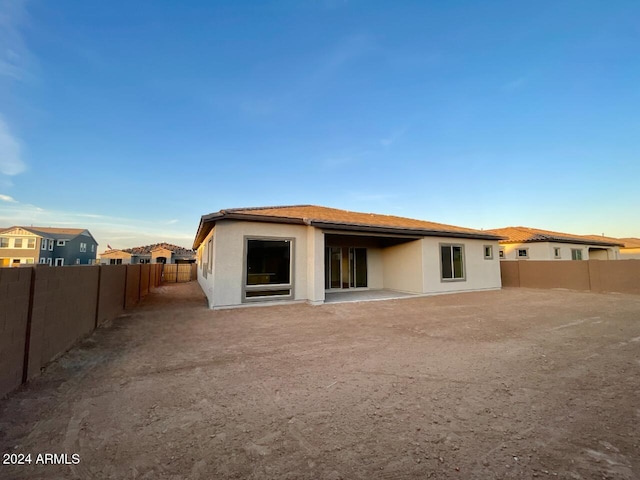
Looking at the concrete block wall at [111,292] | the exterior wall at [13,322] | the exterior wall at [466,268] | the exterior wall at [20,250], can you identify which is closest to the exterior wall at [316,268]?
the exterior wall at [466,268]

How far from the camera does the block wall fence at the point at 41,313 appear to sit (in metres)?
3.10

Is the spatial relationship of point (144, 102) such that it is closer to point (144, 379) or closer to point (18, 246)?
point (144, 379)

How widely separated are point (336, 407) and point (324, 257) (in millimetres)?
8167

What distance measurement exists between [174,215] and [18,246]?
28904 mm

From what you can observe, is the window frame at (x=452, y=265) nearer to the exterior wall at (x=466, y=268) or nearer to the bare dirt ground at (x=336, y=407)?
the exterior wall at (x=466, y=268)

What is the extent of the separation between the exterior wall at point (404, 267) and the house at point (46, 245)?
36.6 meters

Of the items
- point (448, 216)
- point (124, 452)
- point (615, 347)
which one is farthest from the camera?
point (448, 216)

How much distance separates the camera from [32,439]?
2.28m

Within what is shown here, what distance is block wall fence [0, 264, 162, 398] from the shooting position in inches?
122

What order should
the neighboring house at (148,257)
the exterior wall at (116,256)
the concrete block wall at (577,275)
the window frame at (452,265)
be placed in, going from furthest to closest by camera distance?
the exterior wall at (116,256) → the neighboring house at (148,257) → the concrete block wall at (577,275) → the window frame at (452,265)

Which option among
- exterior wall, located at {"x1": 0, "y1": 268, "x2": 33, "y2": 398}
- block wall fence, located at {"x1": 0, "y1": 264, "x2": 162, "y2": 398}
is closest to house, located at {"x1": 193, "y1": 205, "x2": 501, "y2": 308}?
block wall fence, located at {"x1": 0, "y1": 264, "x2": 162, "y2": 398}

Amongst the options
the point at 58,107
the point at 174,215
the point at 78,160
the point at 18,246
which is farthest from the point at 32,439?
the point at 18,246

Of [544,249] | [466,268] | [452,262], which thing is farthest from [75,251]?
[544,249]

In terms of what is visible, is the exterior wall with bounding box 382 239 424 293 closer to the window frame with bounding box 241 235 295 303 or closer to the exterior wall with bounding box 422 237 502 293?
the exterior wall with bounding box 422 237 502 293
